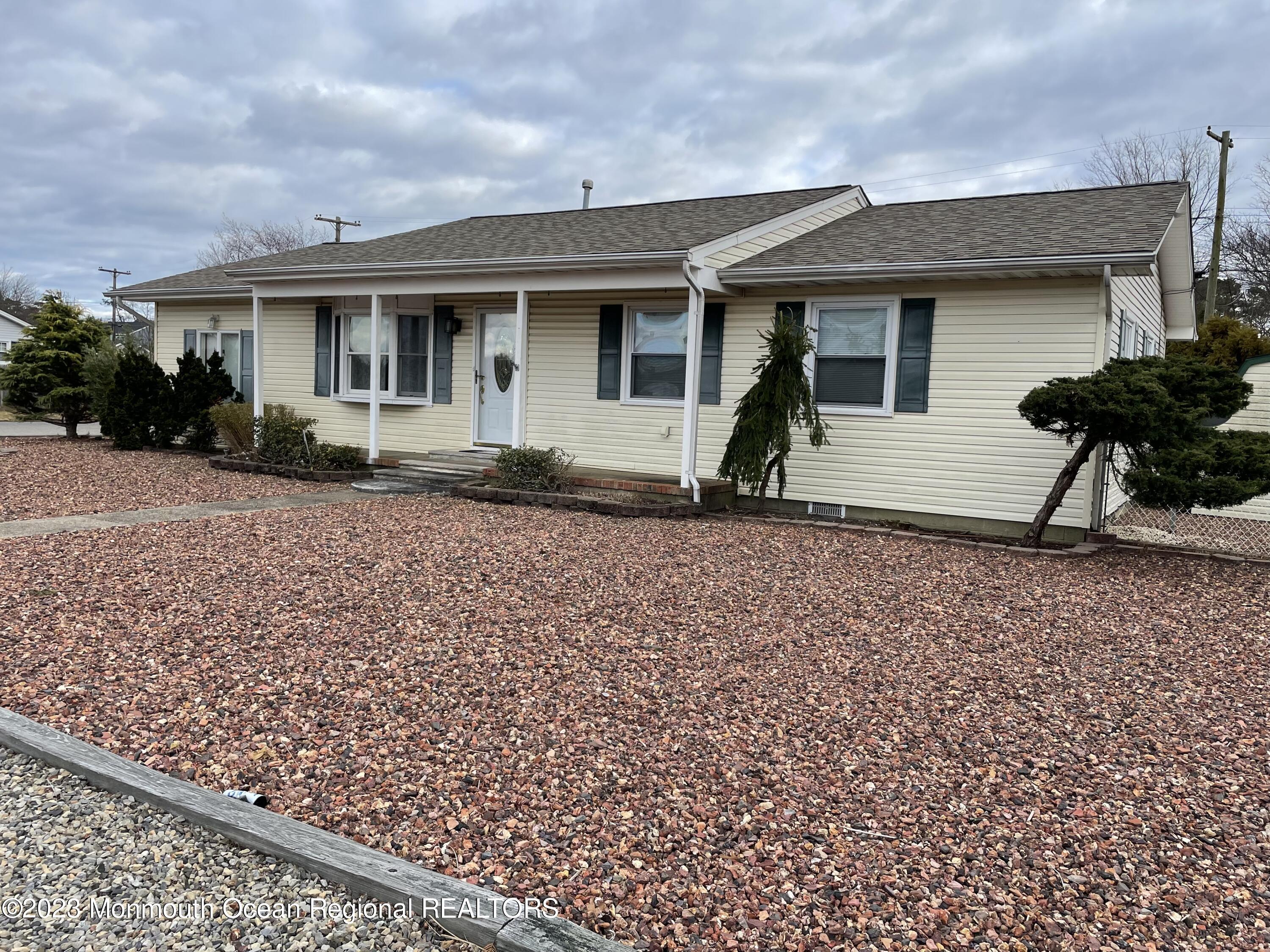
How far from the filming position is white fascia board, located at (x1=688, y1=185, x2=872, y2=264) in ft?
31.1

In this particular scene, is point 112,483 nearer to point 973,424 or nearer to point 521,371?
point 521,371

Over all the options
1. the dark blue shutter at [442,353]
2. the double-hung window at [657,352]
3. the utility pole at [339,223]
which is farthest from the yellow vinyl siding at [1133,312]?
the utility pole at [339,223]

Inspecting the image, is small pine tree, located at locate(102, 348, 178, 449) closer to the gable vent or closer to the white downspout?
the white downspout

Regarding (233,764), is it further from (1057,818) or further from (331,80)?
(331,80)

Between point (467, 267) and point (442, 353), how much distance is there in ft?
7.07

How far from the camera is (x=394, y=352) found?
500 inches

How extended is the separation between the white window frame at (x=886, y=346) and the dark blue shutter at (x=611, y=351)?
241cm

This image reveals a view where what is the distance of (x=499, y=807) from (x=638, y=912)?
0.75m

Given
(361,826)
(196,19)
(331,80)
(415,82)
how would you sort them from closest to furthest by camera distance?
(361,826) → (196,19) → (415,82) → (331,80)

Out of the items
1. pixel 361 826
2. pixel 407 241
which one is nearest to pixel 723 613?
pixel 361 826

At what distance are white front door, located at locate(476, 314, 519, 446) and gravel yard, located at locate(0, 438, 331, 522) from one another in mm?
2318

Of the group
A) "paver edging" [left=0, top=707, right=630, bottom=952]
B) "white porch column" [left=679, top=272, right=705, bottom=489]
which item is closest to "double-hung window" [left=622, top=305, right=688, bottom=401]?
"white porch column" [left=679, top=272, right=705, bottom=489]

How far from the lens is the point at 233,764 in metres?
3.36

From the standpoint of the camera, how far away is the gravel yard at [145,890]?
2355mm
